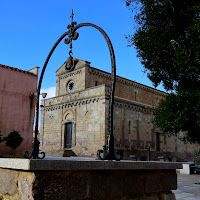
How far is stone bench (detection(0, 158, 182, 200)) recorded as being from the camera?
2.17 m

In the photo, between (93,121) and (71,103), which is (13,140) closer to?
(93,121)

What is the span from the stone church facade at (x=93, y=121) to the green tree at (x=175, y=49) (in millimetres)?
8462

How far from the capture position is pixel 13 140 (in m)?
15.7

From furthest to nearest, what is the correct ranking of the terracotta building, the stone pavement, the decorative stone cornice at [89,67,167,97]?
the decorative stone cornice at [89,67,167,97] < the terracotta building < the stone pavement

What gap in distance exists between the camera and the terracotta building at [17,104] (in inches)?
639

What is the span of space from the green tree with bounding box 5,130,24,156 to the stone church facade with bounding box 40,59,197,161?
5.44 metres

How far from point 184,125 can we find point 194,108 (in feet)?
3.26

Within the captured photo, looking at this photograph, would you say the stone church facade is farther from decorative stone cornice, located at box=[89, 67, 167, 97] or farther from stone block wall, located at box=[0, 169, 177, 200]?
stone block wall, located at box=[0, 169, 177, 200]

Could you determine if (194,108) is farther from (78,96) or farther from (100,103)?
(78,96)

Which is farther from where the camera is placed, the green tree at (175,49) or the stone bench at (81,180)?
the green tree at (175,49)

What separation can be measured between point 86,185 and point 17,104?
51.5ft

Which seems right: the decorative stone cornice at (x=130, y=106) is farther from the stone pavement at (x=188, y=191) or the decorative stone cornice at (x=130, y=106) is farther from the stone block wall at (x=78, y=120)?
the stone pavement at (x=188, y=191)

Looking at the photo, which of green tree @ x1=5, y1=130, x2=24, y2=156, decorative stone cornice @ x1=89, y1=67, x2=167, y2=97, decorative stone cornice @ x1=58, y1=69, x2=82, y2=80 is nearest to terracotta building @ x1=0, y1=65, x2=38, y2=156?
green tree @ x1=5, y1=130, x2=24, y2=156

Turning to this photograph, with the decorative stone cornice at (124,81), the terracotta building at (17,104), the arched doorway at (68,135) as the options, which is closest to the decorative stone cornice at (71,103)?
the arched doorway at (68,135)
